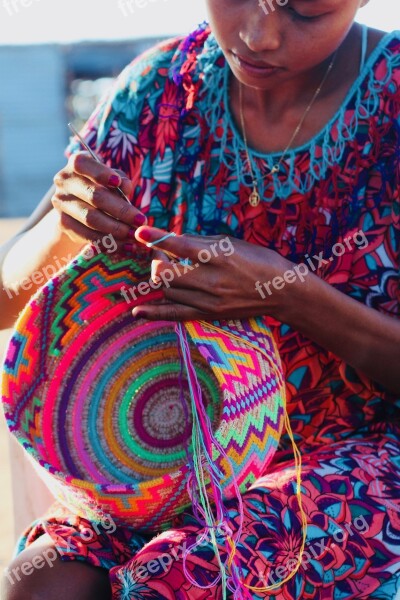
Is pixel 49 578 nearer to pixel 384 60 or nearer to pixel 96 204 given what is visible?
pixel 96 204

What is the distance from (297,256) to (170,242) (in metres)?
0.33

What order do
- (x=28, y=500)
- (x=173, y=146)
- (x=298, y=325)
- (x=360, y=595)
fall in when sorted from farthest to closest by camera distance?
(x=28, y=500)
(x=173, y=146)
(x=298, y=325)
(x=360, y=595)

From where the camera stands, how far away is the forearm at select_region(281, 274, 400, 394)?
138 cm

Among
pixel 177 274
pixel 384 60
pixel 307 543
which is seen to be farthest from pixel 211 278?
pixel 384 60

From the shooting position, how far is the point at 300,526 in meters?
1.28

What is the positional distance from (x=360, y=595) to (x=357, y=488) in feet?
0.52

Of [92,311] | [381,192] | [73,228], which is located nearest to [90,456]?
[92,311]

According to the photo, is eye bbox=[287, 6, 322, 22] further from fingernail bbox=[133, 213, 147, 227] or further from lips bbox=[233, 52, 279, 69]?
fingernail bbox=[133, 213, 147, 227]

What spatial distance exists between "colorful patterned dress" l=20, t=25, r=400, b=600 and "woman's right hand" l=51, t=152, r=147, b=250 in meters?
0.22

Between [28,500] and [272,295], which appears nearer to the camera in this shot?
[272,295]

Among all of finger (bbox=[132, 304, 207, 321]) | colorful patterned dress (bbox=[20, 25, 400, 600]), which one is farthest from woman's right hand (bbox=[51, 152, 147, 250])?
Result: colorful patterned dress (bbox=[20, 25, 400, 600])

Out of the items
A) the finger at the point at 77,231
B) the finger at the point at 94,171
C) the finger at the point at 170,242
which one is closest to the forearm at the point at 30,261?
the finger at the point at 77,231

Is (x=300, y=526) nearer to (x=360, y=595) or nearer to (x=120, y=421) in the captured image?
(x=360, y=595)

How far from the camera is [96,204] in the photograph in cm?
136
